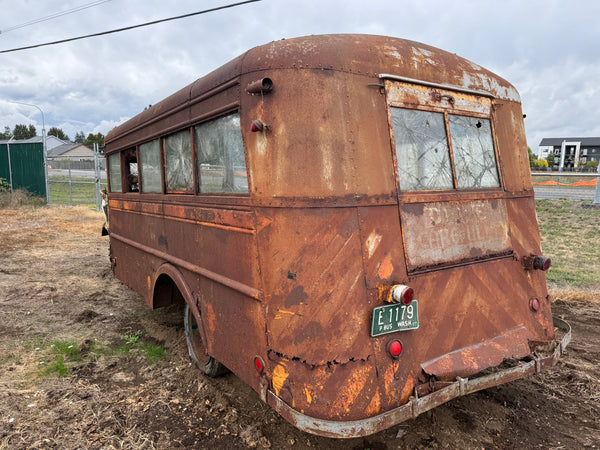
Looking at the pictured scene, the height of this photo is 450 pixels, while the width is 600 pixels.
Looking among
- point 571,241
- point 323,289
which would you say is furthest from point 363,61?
point 571,241

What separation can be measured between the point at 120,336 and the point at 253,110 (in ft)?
11.6

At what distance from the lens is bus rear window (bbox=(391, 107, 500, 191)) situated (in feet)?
8.06

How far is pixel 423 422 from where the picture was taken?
2.88 meters

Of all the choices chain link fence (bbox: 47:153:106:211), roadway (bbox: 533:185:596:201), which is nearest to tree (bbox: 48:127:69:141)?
chain link fence (bbox: 47:153:106:211)

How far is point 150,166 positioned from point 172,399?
87.4 inches

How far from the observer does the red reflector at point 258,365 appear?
7.80 ft

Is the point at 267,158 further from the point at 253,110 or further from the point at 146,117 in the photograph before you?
the point at 146,117

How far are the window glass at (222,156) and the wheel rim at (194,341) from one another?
137cm

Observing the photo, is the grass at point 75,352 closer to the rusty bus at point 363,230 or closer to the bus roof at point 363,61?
the rusty bus at point 363,230

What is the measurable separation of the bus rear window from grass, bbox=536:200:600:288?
4.09 meters

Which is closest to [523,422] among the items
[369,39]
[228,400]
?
[228,400]

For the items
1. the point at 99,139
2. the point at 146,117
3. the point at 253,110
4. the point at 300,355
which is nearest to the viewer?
the point at 300,355

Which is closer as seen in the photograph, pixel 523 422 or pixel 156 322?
pixel 523 422

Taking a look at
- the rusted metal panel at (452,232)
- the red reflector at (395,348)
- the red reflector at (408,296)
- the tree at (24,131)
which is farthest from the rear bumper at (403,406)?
the tree at (24,131)
